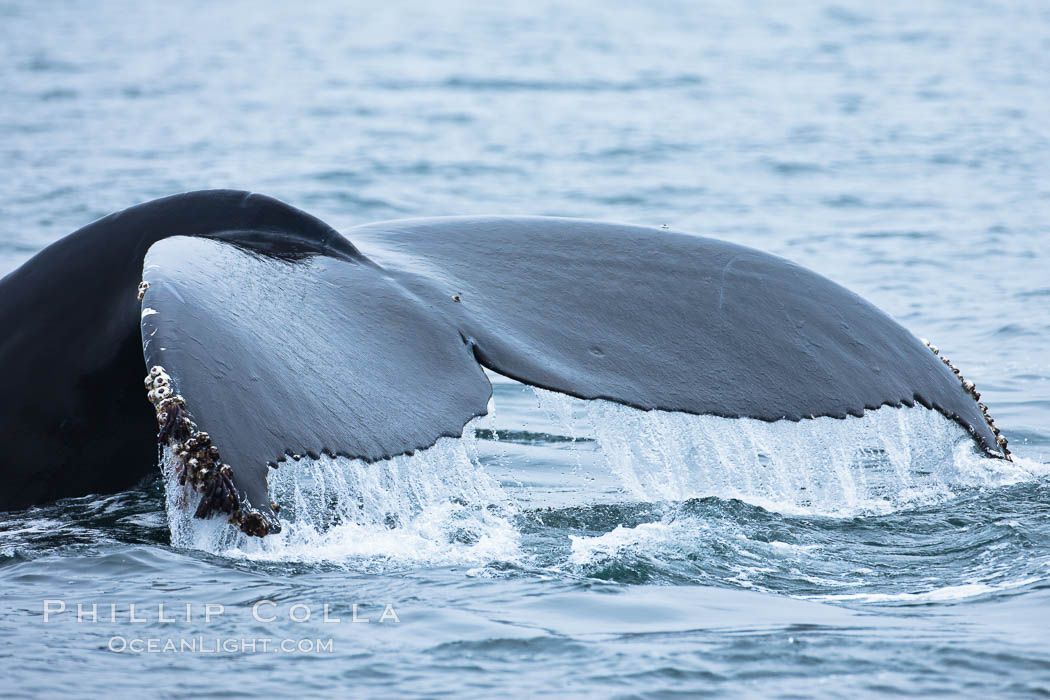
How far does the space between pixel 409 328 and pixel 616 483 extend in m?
2.27

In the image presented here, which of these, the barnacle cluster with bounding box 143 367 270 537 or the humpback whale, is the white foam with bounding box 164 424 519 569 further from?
the barnacle cluster with bounding box 143 367 270 537

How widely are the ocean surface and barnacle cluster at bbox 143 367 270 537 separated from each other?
2.16ft

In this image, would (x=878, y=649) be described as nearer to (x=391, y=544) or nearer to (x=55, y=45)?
(x=391, y=544)

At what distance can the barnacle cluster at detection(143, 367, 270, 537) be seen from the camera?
321 cm

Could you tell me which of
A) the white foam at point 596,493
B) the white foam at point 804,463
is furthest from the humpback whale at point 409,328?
the white foam at point 804,463

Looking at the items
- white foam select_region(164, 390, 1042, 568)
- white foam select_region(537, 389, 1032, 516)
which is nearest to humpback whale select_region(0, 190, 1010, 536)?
white foam select_region(164, 390, 1042, 568)

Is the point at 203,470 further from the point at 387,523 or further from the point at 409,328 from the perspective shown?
the point at 387,523

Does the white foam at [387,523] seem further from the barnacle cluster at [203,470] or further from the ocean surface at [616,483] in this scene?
the barnacle cluster at [203,470]

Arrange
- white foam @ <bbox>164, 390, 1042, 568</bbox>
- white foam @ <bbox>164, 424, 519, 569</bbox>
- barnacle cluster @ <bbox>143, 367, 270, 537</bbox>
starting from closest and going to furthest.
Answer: barnacle cluster @ <bbox>143, 367, 270, 537</bbox> < white foam @ <bbox>164, 424, 519, 569</bbox> < white foam @ <bbox>164, 390, 1042, 568</bbox>

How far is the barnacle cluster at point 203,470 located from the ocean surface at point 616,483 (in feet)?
2.16

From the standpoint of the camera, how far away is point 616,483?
6.12 meters

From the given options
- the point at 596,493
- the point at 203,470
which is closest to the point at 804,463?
the point at 596,493

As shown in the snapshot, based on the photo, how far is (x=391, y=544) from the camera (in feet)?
15.5

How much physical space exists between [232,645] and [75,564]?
3.20 ft
